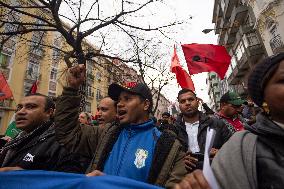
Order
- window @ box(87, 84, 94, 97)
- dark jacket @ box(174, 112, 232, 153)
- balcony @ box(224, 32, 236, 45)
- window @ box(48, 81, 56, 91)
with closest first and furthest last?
1. dark jacket @ box(174, 112, 232, 153)
2. window @ box(48, 81, 56, 91)
3. balcony @ box(224, 32, 236, 45)
4. window @ box(87, 84, 94, 97)

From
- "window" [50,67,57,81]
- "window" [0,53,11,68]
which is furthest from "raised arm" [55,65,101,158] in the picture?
"window" [50,67,57,81]

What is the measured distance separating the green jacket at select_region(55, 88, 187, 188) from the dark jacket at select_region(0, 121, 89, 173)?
116mm

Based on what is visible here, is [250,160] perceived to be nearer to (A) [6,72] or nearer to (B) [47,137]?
(B) [47,137]

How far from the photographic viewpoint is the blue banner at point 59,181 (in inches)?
53.7

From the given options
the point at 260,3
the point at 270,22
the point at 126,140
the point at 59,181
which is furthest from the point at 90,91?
the point at 59,181

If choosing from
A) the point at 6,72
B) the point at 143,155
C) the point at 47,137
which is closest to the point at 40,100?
the point at 47,137

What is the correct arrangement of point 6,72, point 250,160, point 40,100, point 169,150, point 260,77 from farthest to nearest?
point 6,72 → point 40,100 → point 169,150 → point 260,77 → point 250,160

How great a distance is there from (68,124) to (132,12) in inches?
297

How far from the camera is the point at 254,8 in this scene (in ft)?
69.6

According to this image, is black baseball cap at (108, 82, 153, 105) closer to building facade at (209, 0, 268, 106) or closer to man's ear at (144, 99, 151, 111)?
man's ear at (144, 99, 151, 111)

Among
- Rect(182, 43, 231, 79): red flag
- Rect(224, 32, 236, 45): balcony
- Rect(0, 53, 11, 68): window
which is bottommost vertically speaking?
Rect(182, 43, 231, 79): red flag

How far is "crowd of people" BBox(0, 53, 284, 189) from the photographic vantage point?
1173 mm

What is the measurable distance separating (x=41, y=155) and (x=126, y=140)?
0.78m

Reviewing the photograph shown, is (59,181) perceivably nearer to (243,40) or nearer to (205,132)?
(205,132)
